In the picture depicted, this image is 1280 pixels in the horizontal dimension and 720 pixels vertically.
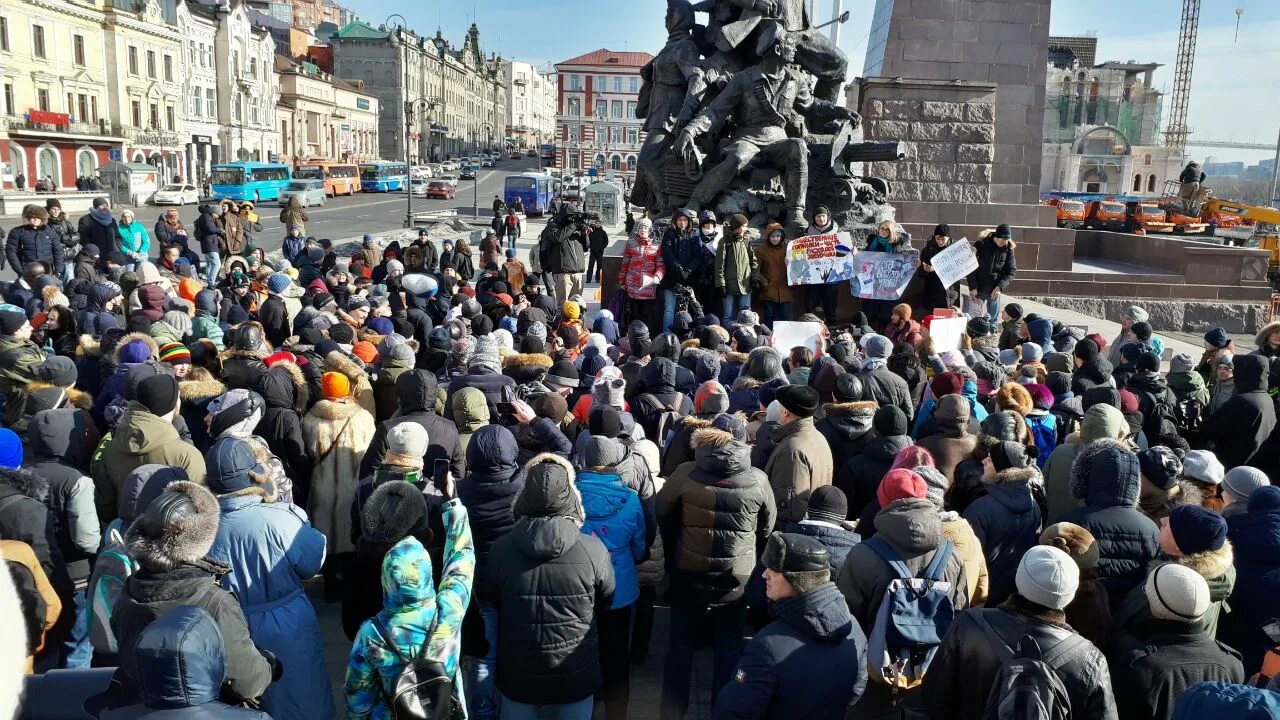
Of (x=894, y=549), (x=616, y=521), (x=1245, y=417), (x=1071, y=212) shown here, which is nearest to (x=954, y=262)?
(x=1245, y=417)

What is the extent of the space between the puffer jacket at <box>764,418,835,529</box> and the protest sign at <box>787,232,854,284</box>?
21.0ft

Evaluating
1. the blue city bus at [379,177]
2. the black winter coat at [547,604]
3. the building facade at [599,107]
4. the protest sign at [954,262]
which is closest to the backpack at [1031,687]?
the black winter coat at [547,604]

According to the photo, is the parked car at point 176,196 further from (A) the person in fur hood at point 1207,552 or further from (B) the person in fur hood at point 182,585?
(A) the person in fur hood at point 1207,552

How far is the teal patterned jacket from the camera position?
3201 millimetres

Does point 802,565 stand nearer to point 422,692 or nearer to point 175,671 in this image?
point 422,692

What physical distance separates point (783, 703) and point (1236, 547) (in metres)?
2.16

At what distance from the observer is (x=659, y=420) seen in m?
5.91

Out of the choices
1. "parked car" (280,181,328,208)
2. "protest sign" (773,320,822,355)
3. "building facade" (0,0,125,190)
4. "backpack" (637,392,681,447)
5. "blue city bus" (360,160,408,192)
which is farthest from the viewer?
"blue city bus" (360,160,408,192)

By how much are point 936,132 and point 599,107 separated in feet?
315

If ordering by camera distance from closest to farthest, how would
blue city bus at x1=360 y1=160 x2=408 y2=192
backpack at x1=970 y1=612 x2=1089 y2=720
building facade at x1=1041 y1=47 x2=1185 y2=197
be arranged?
1. backpack at x1=970 y1=612 x2=1089 y2=720
2. blue city bus at x1=360 y1=160 x2=408 y2=192
3. building facade at x1=1041 y1=47 x2=1185 y2=197

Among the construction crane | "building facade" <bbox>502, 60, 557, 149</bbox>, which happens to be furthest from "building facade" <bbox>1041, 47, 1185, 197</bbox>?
"building facade" <bbox>502, 60, 557, 149</bbox>

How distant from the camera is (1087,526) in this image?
397cm

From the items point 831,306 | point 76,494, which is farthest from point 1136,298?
point 76,494

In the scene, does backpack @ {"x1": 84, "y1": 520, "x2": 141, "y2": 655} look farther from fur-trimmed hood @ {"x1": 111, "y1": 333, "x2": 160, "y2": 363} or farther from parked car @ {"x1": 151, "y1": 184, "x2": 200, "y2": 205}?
parked car @ {"x1": 151, "y1": 184, "x2": 200, "y2": 205}
